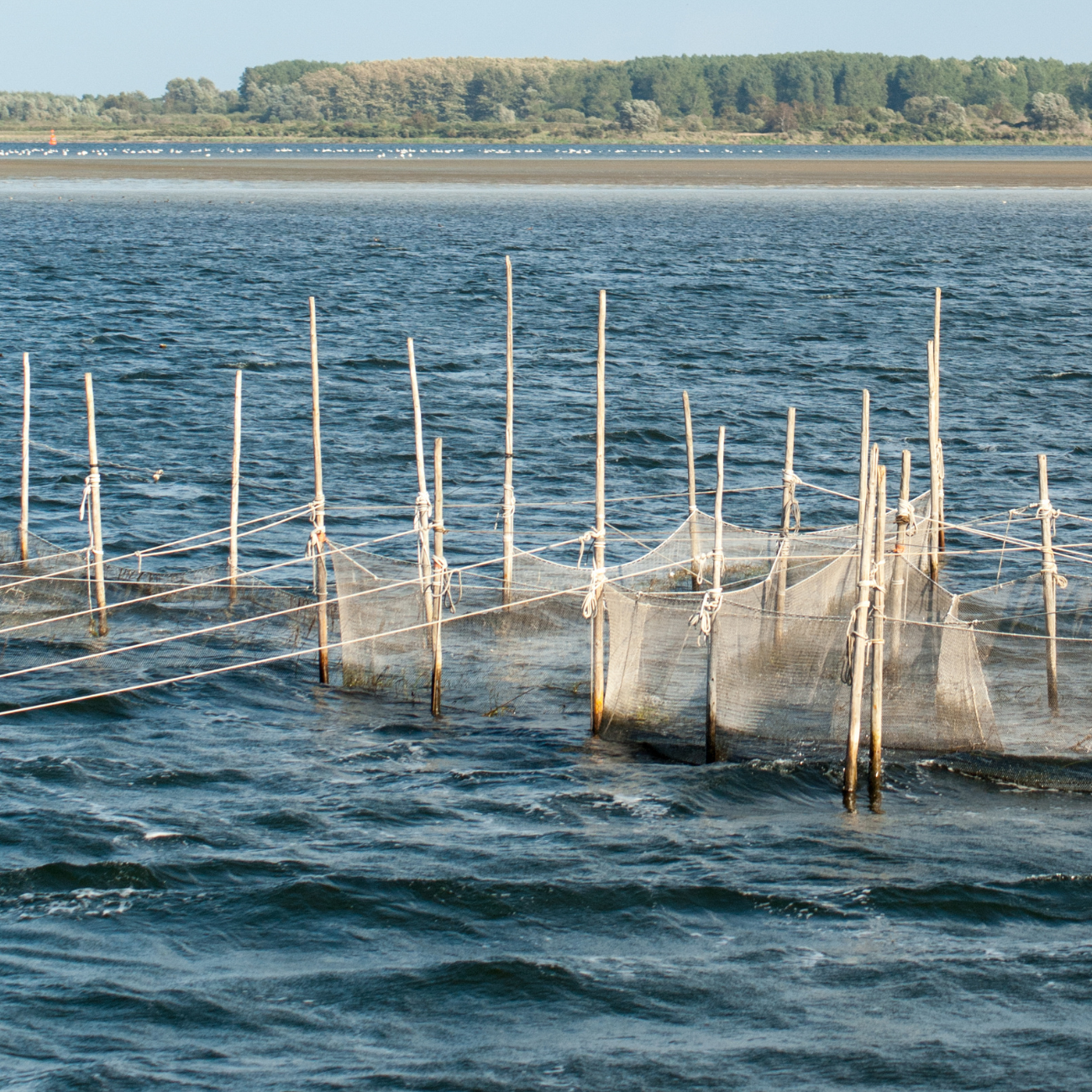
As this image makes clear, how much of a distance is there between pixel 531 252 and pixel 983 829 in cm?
6131

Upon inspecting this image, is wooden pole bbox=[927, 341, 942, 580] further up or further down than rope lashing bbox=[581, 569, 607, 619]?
further up

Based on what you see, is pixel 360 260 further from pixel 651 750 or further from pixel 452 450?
pixel 651 750

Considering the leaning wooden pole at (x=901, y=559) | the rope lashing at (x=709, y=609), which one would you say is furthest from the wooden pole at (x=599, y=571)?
the leaning wooden pole at (x=901, y=559)

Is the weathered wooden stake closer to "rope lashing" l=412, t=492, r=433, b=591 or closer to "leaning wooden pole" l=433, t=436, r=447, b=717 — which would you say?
"leaning wooden pole" l=433, t=436, r=447, b=717

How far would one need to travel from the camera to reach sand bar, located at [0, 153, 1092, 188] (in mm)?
133000

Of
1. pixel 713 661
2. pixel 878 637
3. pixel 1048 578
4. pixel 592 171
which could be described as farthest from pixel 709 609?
pixel 592 171

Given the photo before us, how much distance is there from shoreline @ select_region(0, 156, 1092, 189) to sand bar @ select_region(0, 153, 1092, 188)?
0.27ft

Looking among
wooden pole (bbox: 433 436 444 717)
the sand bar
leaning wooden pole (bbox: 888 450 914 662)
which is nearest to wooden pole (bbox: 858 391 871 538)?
leaning wooden pole (bbox: 888 450 914 662)

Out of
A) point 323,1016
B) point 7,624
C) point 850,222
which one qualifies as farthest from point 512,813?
point 850,222

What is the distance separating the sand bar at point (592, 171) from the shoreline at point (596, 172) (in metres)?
0.08

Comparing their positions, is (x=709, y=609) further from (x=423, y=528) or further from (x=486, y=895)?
(x=423, y=528)

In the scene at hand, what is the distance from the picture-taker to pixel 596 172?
147 m

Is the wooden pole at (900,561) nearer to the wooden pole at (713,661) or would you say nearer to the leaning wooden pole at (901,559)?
the leaning wooden pole at (901,559)

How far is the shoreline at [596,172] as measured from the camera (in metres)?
132
